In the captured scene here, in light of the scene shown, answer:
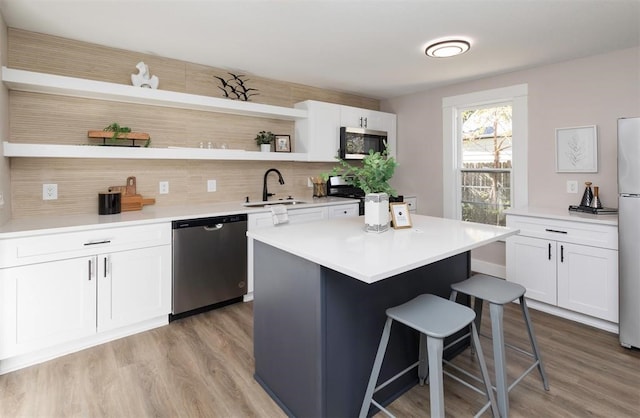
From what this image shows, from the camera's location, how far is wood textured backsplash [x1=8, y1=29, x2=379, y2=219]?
2660 millimetres

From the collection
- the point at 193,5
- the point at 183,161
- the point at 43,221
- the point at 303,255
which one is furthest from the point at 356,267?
the point at 183,161

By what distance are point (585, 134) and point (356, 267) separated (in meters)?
3.14

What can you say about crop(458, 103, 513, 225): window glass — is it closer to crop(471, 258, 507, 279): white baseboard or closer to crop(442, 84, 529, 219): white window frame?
crop(442, 84, 529, 219): white window frame

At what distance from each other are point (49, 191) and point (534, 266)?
4.11m

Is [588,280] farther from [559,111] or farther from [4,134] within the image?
[4,134]

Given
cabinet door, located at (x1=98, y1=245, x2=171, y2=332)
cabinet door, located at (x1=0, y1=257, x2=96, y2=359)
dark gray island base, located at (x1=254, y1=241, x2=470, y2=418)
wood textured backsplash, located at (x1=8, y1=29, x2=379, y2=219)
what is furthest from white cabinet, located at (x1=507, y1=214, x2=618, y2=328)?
cabinet door, located at (x1=0, y1=257, x2=96, y2=359)

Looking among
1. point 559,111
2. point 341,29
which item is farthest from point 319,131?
point 559,111

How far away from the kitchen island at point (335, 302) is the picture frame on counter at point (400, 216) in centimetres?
5

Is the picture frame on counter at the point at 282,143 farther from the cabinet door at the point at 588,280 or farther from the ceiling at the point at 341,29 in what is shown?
the cabinet door at the point at 588,280

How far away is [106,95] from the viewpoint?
286 centimetres

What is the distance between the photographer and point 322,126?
4.14 metres

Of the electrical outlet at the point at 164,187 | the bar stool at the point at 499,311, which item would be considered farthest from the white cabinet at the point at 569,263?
the electrical outlet at the point at 164,187

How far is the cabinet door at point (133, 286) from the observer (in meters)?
2.51

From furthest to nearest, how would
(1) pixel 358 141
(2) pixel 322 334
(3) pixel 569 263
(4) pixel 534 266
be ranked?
(1) pixel 358 141
(4) pixel 534 266
(3) pixel 569 263
(2) pixel 322 334
